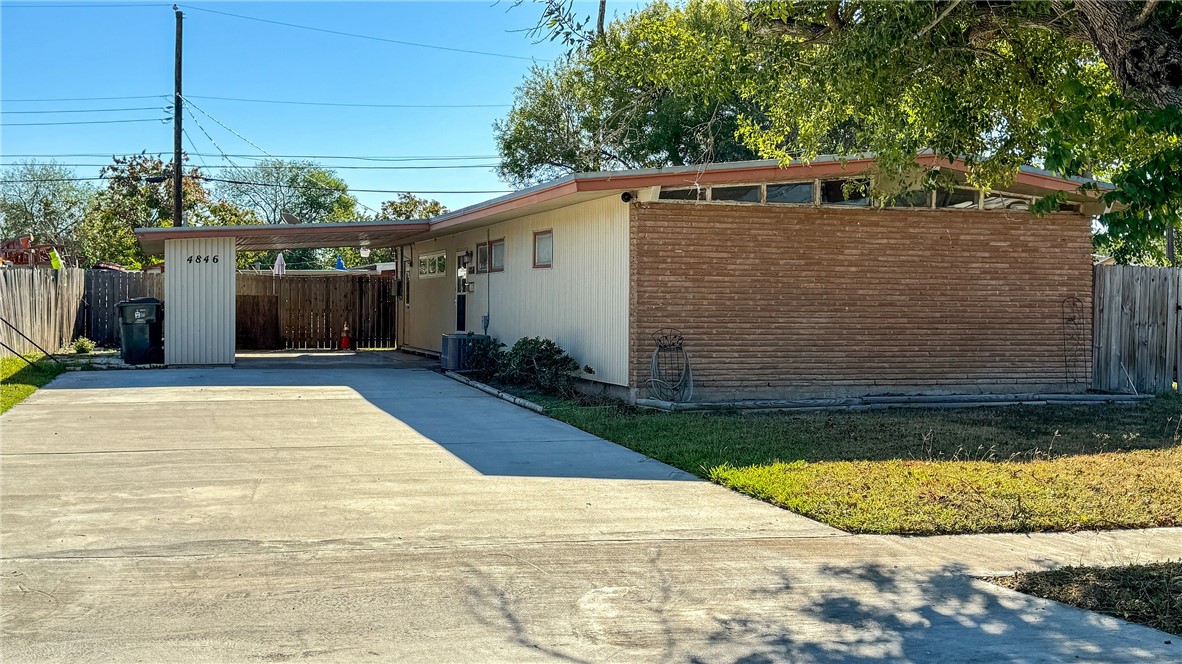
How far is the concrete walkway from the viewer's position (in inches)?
191

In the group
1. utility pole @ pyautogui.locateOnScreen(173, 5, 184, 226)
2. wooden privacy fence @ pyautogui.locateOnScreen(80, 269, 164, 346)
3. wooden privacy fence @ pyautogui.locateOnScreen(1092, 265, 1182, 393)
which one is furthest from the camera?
utility pole @ pyautogui.locateOnScreen(173, 5, 184, 226)

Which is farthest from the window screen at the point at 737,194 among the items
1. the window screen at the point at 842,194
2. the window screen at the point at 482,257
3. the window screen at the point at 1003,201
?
the window screen at the point at 482,257

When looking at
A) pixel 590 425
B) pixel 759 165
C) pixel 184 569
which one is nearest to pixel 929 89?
pixel 759 165

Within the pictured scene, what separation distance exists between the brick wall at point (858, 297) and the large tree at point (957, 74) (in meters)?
2.54

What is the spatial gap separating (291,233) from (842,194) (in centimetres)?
1064

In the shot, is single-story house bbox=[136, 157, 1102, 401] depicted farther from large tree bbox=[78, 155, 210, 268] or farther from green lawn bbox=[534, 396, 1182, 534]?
large tree bbox=[78, 155, 210, 268]

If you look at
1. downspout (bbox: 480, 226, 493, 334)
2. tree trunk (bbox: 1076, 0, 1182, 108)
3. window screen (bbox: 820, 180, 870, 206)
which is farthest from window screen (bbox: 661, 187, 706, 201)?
tree trunk (bbox: 1076, 0, 1182, 108)

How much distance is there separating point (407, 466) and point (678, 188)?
19.8 feet

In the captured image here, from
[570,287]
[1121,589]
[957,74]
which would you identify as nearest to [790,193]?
[570,287]

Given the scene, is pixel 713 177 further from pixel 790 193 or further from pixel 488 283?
pixel 488 283

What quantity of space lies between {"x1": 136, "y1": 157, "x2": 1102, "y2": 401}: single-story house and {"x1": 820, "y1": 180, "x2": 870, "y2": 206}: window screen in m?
0.03

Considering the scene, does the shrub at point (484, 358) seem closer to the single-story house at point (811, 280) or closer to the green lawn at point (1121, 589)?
the single-story house at point (811, 280)

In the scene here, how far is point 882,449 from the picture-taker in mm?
10281

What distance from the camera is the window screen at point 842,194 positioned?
1409 centimetres
